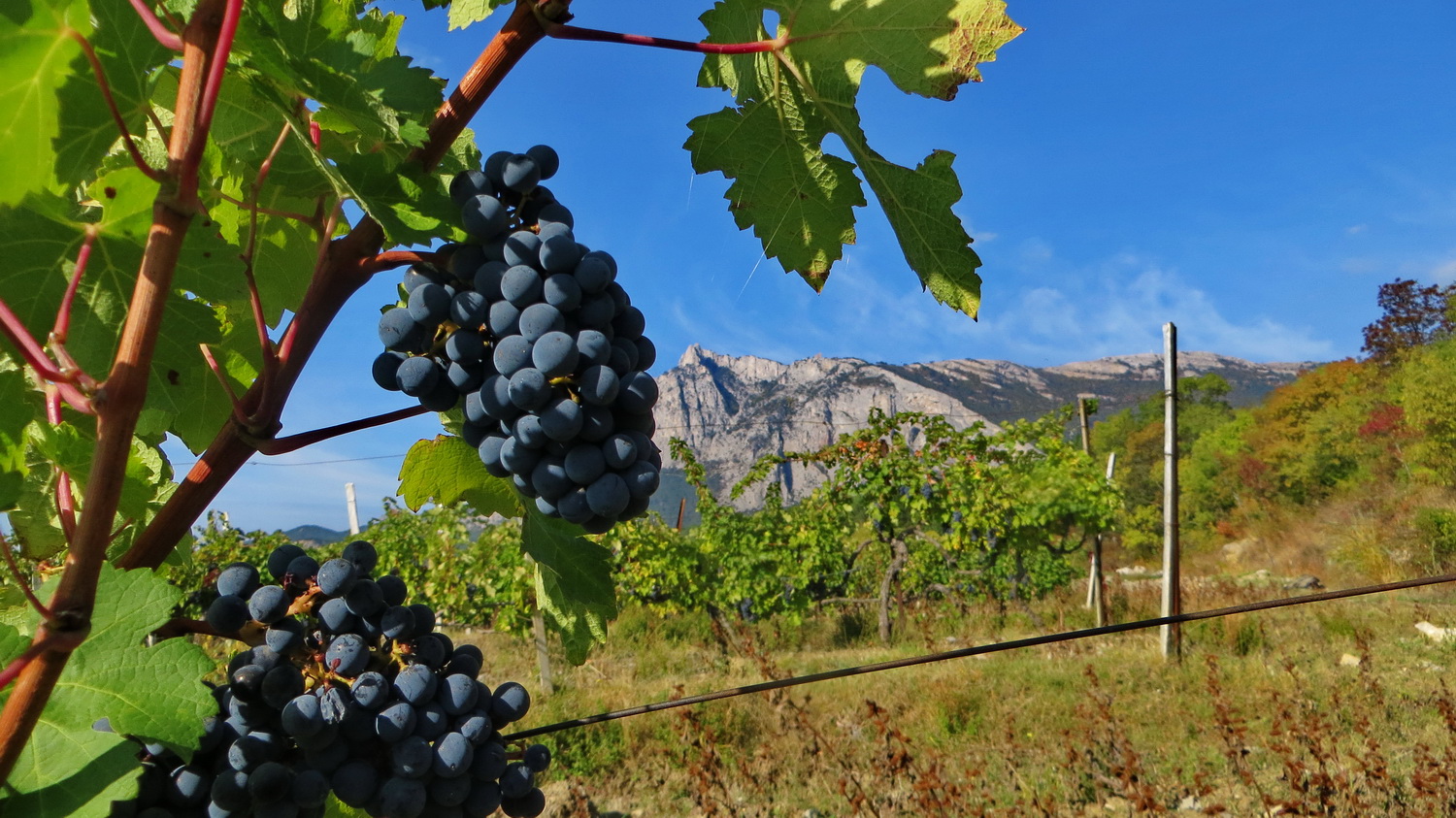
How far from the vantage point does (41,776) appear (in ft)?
2.13

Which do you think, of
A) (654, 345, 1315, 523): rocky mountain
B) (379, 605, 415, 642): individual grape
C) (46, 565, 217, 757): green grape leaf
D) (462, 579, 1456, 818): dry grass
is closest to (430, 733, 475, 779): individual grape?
(379, 605, 415, 642): individual grape

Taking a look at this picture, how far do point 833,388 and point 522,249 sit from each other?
5139 inches

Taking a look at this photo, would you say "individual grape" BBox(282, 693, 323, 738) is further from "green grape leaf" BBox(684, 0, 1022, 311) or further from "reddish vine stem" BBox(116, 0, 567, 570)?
"green grape leaf" BBox(684, 0, 1022, 311)

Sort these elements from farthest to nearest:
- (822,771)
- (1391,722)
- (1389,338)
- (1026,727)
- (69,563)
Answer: (1389,338)
(1026,727)
(1391,722)
(822,771)
(69,563)

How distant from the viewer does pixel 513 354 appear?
0.70m

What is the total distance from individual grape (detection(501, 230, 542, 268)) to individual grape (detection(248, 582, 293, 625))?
0.34m

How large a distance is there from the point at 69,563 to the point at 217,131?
432mm

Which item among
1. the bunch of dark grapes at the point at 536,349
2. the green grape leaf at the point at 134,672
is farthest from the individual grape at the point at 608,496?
the green grape leaf at the point at 134,672

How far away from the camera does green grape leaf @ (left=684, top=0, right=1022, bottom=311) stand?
921mm

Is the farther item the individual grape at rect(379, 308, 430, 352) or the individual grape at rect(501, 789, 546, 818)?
the individual grape at rect(501, 789, 546, 818)

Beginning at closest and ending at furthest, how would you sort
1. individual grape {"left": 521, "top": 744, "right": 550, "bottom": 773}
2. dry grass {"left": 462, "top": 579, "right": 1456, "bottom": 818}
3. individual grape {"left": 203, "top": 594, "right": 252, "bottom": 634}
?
1. individual grape {"left": 203, "top": 594, "right": 252, "bottom": 634}
2. individual grape {"left": 521, "top": 744, "right": 550, "bottom": 773}
3. dry grass {"left": 462, "top": 579, "right": 1456, "bottom": 818}

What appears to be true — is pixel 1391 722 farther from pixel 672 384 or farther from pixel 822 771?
pixel 672 384

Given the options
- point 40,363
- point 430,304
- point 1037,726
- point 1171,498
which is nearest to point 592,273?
point 430,304

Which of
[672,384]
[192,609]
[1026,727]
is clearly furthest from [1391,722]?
[672,384]
